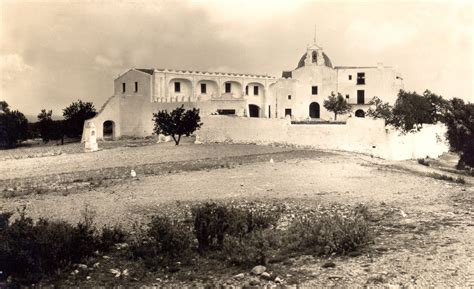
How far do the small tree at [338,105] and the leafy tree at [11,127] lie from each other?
2897cm

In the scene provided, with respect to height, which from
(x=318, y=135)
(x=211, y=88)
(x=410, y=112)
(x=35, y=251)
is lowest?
(x=35, y=251)

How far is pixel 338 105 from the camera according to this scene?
1692 inches

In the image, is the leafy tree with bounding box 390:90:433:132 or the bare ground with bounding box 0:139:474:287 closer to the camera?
the bare ground with bounding box 0:139:474:287

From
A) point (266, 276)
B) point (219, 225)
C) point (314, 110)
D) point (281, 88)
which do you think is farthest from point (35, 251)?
point (314, 110)

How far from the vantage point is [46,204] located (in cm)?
1308

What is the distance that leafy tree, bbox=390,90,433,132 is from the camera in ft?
110

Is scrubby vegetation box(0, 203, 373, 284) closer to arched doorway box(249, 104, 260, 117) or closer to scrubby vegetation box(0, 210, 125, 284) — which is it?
scrubby vegetation box(0, 210, 125, 284)

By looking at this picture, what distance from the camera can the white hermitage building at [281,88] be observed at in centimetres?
4253

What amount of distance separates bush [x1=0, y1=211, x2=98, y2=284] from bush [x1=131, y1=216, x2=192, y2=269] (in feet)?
3.50

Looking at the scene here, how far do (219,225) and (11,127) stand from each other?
3855 centimetres

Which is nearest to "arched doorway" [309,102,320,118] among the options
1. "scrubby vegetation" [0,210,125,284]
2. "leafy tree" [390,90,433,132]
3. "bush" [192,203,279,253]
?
"leafy tree" [390,90,433,132]

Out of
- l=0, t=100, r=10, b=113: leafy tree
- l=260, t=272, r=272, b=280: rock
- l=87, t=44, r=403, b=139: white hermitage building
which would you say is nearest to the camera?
l=260, t=272, r=272, b=280: rock

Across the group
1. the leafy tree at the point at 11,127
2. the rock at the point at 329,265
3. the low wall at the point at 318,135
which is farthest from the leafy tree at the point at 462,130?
the leafy tree at the point at 11,127

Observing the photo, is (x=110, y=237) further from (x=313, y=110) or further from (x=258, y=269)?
(x=313, y=110)
